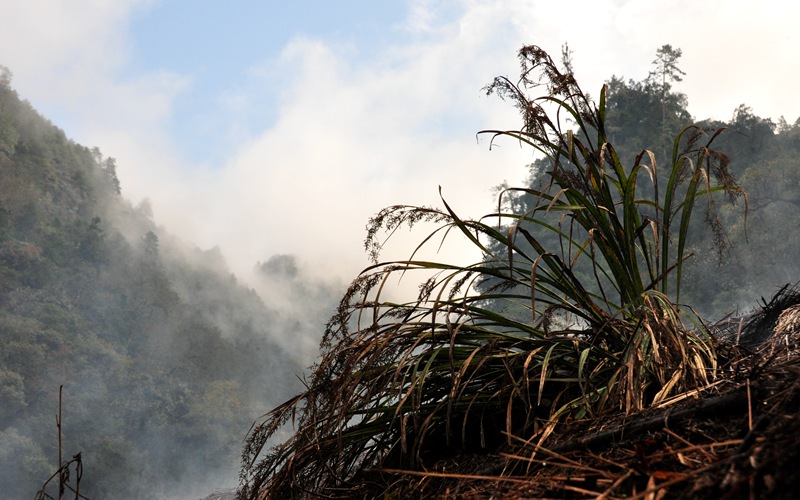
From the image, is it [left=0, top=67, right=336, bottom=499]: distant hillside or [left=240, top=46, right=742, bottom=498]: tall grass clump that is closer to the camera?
[left=240, top=46, right=742, bottom=498]: tall grass clump

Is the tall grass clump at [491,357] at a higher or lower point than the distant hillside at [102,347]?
lower

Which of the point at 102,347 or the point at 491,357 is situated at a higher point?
the point at 102,347

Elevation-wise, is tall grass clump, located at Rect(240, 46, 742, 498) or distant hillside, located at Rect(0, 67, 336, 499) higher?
distant hillside, located at Rect(0, 67, 336, 499)

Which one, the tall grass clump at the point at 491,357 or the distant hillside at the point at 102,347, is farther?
the distant hillside at the point at 102,347

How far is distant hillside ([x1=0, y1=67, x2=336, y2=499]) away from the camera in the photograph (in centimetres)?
3962

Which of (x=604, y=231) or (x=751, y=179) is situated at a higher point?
(x=751, y=179)

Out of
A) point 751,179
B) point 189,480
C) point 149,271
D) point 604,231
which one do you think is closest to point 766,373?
point 604,231

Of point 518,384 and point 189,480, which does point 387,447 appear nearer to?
point 518,384

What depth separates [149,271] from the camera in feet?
186

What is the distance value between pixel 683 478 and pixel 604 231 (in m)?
1.07

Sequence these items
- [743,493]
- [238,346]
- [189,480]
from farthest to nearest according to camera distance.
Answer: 1. [238,346]
2. [189,480]
3. [743,493]

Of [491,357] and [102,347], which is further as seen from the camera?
[102,347]

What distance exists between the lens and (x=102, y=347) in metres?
45.6

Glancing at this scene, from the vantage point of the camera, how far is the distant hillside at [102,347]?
3962cm
